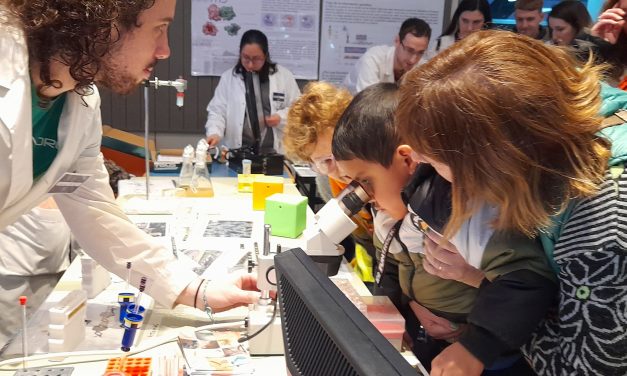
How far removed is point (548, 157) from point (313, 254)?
→ 876 mm

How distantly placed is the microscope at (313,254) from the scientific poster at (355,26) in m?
3.90

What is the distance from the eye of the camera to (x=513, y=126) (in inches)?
34.3

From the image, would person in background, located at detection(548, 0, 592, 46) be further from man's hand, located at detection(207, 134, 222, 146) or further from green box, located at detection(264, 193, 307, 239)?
man's hand, located at detection(207, 134, 222, 146)

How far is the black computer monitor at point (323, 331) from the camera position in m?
0.36

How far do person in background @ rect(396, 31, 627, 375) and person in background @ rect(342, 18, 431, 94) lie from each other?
327 cm

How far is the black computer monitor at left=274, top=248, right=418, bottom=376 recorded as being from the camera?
36 centimetres

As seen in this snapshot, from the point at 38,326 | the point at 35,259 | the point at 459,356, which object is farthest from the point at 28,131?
the point at 35,259

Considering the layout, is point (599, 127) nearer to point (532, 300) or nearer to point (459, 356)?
point (532, 300)

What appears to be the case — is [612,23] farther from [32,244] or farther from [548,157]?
[32,244]

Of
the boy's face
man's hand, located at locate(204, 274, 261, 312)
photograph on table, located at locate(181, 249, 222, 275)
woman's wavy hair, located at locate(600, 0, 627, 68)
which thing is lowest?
photograph on table, located at locate(181, 249, 222, 275)

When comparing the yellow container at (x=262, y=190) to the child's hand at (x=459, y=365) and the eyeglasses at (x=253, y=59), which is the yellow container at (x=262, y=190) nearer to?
the child's hand at (x=459, y=365)

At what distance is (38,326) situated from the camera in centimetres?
128

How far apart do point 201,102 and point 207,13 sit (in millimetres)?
797

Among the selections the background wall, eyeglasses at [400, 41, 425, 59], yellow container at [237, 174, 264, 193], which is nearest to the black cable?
yellow container at [237, 174, 264, 193]
